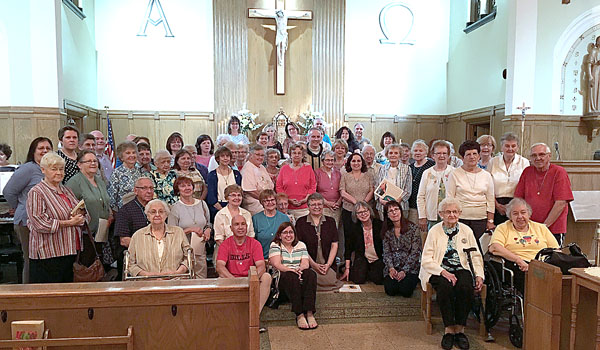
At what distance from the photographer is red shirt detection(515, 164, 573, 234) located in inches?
162

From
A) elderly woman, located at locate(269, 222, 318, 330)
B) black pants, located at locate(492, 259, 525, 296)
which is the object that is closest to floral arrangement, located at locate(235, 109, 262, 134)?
elderly woman, located at locate(269, 222, 318, 330)

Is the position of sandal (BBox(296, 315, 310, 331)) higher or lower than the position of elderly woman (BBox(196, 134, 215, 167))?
lower

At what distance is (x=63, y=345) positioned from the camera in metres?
2.33

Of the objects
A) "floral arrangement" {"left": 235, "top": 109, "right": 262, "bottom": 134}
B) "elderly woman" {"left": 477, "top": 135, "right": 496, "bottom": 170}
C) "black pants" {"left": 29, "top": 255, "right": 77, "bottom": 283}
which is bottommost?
"black pants" {"left": 29, "top": 255, "right": 77, "bottom": 283}

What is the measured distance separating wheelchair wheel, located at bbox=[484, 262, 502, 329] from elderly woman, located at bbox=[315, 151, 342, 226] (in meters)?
1.65

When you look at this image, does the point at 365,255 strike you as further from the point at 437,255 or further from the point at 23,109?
the point at 23,109

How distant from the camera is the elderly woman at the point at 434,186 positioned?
14.5 feet

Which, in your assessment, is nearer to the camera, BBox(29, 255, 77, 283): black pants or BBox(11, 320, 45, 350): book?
BBox(11, 320, 45, 350): book

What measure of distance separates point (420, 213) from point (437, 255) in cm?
79

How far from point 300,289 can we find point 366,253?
1.03 metres

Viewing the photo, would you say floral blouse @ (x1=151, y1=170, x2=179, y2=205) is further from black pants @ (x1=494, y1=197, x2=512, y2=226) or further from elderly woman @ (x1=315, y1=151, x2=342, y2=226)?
black pants @ (x1=494, y1=197, x2=512, y2=226)

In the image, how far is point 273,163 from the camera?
5.05m

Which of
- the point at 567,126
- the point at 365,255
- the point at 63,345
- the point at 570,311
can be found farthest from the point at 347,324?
the point at 567,126

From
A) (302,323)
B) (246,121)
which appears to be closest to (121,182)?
(302,323)
